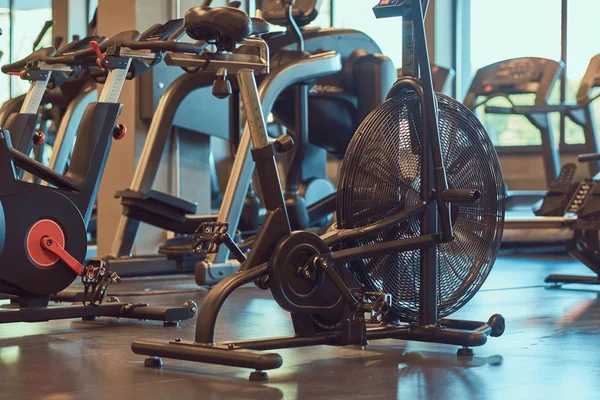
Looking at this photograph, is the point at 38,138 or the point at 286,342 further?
the point at 38,138

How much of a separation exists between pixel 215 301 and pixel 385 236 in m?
0.67

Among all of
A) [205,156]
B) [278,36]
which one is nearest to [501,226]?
[278,36]

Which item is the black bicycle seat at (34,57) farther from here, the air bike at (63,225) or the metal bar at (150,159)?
the metal bar at (150,159)

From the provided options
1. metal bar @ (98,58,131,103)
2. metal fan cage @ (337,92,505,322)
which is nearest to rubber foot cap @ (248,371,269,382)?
metal fan cage @ (337,92,505,322)

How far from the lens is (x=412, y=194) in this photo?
8.82 feet

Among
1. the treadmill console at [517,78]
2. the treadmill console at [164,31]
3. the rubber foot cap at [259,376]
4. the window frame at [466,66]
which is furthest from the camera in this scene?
the window frame at [466,66]

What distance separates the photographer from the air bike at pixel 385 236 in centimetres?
228

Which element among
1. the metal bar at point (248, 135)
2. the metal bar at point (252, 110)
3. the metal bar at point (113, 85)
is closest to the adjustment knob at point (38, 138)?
the metal bar at point (113, 85)

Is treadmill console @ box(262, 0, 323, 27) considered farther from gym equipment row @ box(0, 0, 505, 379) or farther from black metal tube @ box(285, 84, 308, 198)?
gym equipment row @ box(0, 0, 505, 379)

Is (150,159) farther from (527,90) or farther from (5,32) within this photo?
(5,32)

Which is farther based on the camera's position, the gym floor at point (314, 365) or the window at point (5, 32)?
the window at point (5, 32)

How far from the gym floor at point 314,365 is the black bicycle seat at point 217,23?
854 mm

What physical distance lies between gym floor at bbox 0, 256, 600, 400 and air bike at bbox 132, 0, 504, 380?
0.25 feet

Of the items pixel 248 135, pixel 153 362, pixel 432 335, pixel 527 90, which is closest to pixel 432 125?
pixel 432 335
